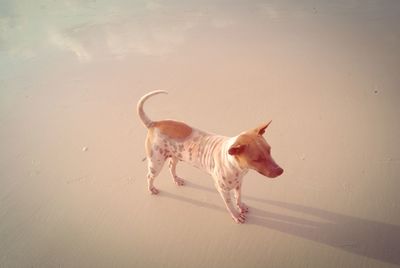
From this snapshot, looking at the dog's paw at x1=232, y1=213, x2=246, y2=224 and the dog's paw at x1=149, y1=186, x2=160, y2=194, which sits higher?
the dog's paw at x1=149, y1=186, x2=160, y2=194

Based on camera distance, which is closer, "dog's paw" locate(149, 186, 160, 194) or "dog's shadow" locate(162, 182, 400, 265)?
"dog's shadow" locate(162, 182, 400, 265)

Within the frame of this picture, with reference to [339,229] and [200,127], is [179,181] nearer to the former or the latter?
[200,127]

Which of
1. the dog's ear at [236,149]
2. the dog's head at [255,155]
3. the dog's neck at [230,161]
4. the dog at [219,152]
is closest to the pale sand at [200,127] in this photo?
the dog at [219,152]

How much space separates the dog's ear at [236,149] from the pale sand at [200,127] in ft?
3.65

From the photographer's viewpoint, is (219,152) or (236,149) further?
(219,152)

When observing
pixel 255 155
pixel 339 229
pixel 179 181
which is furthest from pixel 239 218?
pixel 255 155

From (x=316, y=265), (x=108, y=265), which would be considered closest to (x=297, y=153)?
(x=316, y=265)

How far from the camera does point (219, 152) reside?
291cm

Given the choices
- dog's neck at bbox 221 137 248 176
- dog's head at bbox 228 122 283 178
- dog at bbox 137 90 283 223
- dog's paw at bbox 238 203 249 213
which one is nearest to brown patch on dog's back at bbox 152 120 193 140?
dog at bbox 137 90 283 223

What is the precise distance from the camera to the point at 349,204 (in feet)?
11.3

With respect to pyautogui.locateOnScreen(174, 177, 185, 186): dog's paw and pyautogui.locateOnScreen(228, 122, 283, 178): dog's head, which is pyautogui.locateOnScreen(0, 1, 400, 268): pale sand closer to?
pyautogui.locateOnScreen(174, 177, 185, 186): dog's paw

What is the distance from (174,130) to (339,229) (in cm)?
179

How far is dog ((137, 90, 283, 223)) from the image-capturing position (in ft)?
8.51

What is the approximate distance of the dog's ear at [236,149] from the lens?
2549 mm
